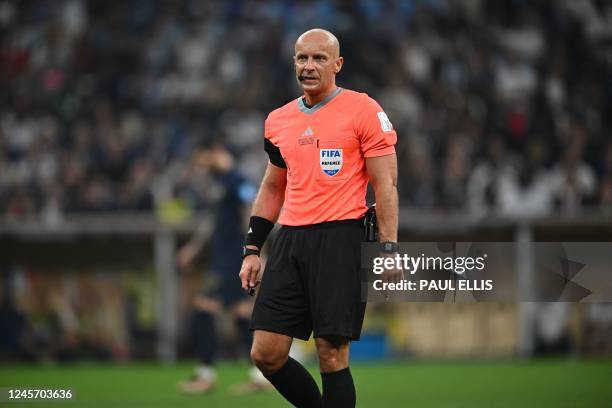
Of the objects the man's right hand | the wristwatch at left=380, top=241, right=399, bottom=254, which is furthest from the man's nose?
the man's right hand

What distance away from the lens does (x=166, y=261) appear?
1873 centimetres

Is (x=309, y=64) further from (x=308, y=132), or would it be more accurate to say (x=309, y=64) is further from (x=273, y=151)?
(x=273, y=151)

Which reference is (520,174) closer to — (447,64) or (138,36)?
(447,64)

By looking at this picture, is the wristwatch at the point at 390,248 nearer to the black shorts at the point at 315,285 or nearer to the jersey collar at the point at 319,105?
the black shorts at the point at 315,285

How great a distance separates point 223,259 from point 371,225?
6.38 m

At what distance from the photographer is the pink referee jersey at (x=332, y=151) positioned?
22.7ft

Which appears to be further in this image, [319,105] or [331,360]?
[319,105]

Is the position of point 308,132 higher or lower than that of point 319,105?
lower

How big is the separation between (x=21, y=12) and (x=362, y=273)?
19.0 metres

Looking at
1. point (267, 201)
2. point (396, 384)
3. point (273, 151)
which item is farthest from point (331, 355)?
point (396, 384)

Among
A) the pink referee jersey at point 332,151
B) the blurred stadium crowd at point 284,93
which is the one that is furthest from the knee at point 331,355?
the blurred stadium crowd at point 284,93

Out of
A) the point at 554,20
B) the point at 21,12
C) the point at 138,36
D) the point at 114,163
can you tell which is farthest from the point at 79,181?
the point at 554,20

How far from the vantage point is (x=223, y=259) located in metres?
13.3

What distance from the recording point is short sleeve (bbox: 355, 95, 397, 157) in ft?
22.7
